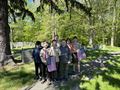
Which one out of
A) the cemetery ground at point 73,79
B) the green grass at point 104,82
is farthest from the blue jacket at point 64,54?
the green grass at point 104,82

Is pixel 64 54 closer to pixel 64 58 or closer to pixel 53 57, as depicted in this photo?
pixel 64 58

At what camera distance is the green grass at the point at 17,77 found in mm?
14110

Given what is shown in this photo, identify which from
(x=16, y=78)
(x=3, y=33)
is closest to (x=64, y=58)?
(x=16, y=78)

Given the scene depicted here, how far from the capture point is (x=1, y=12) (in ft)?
63.1

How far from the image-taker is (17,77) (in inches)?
613

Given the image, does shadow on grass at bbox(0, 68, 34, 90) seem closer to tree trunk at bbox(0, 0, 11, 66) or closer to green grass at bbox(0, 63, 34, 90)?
green grass at bbox(0, 63, 34, 90)

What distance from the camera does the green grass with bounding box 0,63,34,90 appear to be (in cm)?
1411

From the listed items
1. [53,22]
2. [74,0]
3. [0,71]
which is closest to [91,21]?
[53,22]

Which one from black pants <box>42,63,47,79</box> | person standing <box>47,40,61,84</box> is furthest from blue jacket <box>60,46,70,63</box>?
black pants <box>42,63,47,79</box>

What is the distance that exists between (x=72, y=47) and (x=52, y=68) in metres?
2.33

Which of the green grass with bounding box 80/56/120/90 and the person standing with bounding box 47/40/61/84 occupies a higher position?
the person standing with bounding box 47/40/61/84

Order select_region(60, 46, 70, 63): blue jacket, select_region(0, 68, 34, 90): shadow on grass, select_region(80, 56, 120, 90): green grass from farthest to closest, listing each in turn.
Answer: select_region(0, 68, 34, 90): shadow on grass, select_region(60, 46, 70, 63): blue jacket, select_region(80, 56, 120, 90): green grass

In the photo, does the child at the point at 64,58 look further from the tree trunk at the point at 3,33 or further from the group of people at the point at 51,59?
the tree trunk at the point at 3,33

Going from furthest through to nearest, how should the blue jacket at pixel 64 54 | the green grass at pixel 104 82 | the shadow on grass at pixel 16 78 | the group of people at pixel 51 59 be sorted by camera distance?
the shadow on grass at pixel 16 78, the blue jacket at pixel 64 54, the green grass at pixel 104 82, the group of people at pixel 51 59
